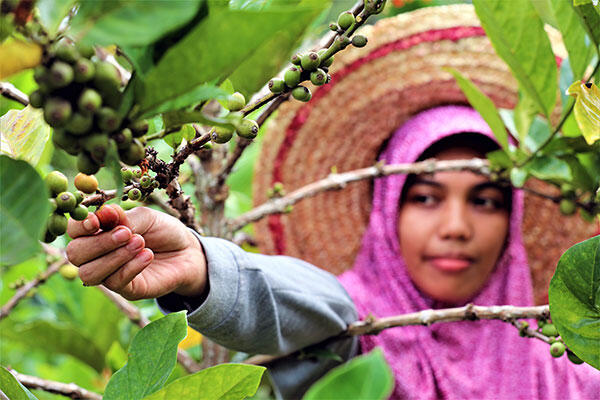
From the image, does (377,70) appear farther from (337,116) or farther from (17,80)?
(17,80)

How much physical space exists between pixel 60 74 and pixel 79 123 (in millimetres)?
30

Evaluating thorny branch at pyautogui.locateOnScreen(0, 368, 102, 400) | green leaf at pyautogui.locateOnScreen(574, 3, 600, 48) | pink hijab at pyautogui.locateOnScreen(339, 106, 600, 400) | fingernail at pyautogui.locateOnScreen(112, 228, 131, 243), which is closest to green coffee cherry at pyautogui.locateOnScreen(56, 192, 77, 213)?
fingernail at pyautogui.locateOnScreen(112, 228, 131, 243)

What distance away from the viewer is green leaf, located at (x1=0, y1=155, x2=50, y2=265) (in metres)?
0.35

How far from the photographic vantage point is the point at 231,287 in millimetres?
796

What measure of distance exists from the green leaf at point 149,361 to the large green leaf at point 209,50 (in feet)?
0.71

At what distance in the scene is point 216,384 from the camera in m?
0.46

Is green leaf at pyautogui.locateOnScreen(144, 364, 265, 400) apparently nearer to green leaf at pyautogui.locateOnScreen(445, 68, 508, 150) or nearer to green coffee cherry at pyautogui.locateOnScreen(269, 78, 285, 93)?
green coffee cherry at pyautogui.locateOnScreen(269, 78, 285, 93)

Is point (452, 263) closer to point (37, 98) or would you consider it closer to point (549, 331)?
A: point (549, 331)

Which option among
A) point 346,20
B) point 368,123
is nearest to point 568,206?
point 368,123

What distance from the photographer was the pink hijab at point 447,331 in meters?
1.16

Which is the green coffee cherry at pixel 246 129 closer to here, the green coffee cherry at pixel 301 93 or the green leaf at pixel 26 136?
the green coffee cherry at pixel 301 93

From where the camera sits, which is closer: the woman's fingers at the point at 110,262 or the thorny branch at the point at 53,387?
the woman's fingers at the point at 110,262

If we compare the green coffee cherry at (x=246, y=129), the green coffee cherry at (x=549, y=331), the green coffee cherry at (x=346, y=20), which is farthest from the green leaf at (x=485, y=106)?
the green coffee cherry at (x=246, y=129)

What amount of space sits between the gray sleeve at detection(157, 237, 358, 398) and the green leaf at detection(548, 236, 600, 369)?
41 centimetres
